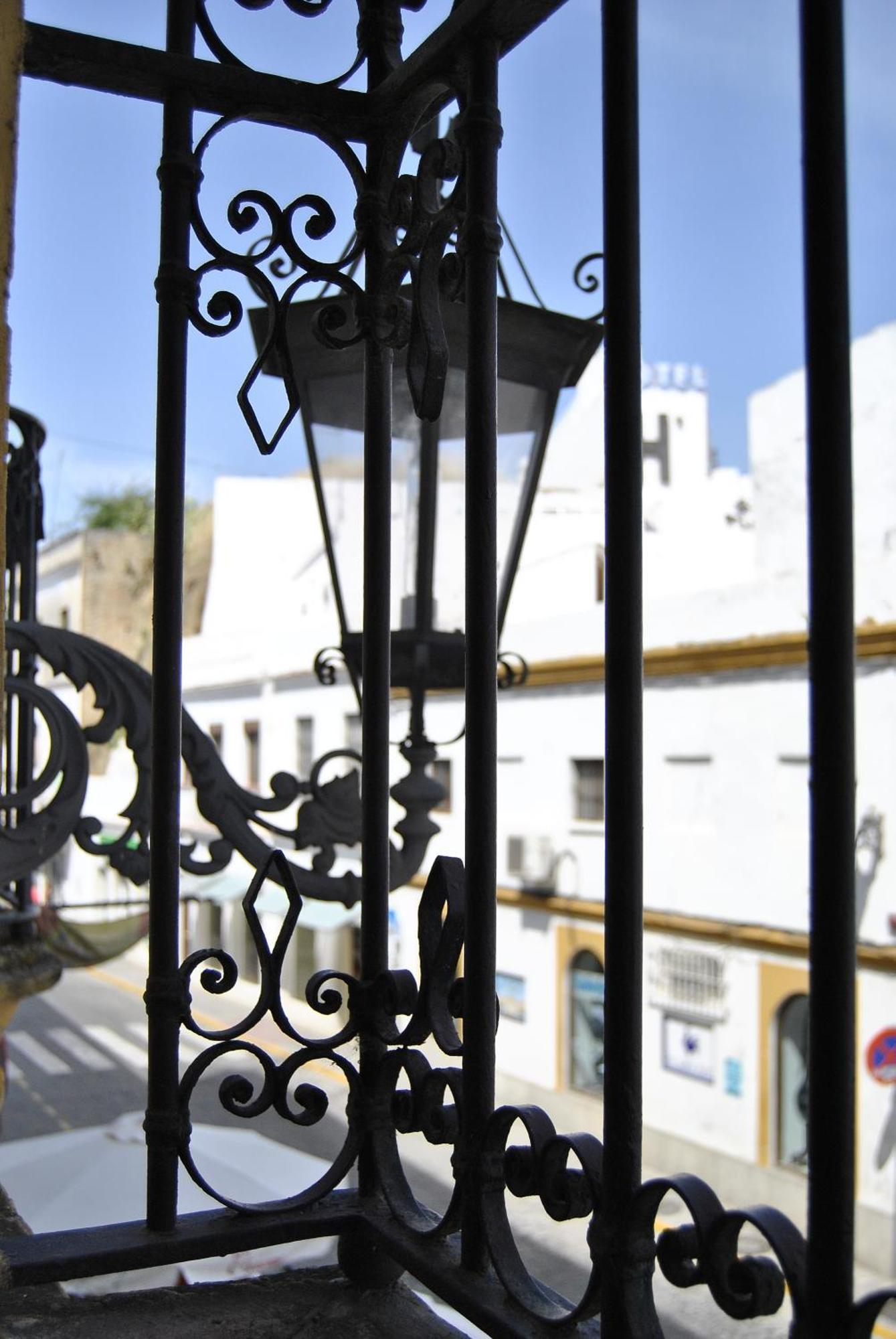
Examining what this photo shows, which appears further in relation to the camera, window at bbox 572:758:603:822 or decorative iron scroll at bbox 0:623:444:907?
window at bbox 572:758:603:822

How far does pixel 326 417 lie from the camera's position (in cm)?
263

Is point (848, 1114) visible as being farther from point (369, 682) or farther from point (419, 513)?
point (419, 513)

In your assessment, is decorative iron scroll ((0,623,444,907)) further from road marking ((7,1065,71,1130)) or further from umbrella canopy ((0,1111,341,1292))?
road marking ((7,1065,71,1130))

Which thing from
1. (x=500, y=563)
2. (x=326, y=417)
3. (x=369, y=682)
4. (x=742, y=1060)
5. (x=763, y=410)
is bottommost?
(x=742, y=1060)

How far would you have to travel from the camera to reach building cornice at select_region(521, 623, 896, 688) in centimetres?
1022

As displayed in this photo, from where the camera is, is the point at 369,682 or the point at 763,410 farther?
the point at 763,410

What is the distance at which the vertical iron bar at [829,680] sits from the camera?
662mm

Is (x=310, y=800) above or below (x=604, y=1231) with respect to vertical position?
above

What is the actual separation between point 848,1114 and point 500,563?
215cm

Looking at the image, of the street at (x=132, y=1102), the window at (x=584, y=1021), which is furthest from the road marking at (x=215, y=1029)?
the window at (x=584, y=1021)

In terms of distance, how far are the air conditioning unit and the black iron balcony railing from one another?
1221 centimetres

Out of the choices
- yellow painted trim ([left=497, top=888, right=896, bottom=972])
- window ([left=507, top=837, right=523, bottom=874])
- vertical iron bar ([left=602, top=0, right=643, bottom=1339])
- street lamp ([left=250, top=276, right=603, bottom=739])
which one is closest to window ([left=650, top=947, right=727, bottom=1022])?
yellow painted trim ([left=497, top=888, right=896, bottom=972])

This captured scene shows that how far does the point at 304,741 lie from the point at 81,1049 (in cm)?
452

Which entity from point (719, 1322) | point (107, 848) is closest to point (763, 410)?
point (719, 1322)
